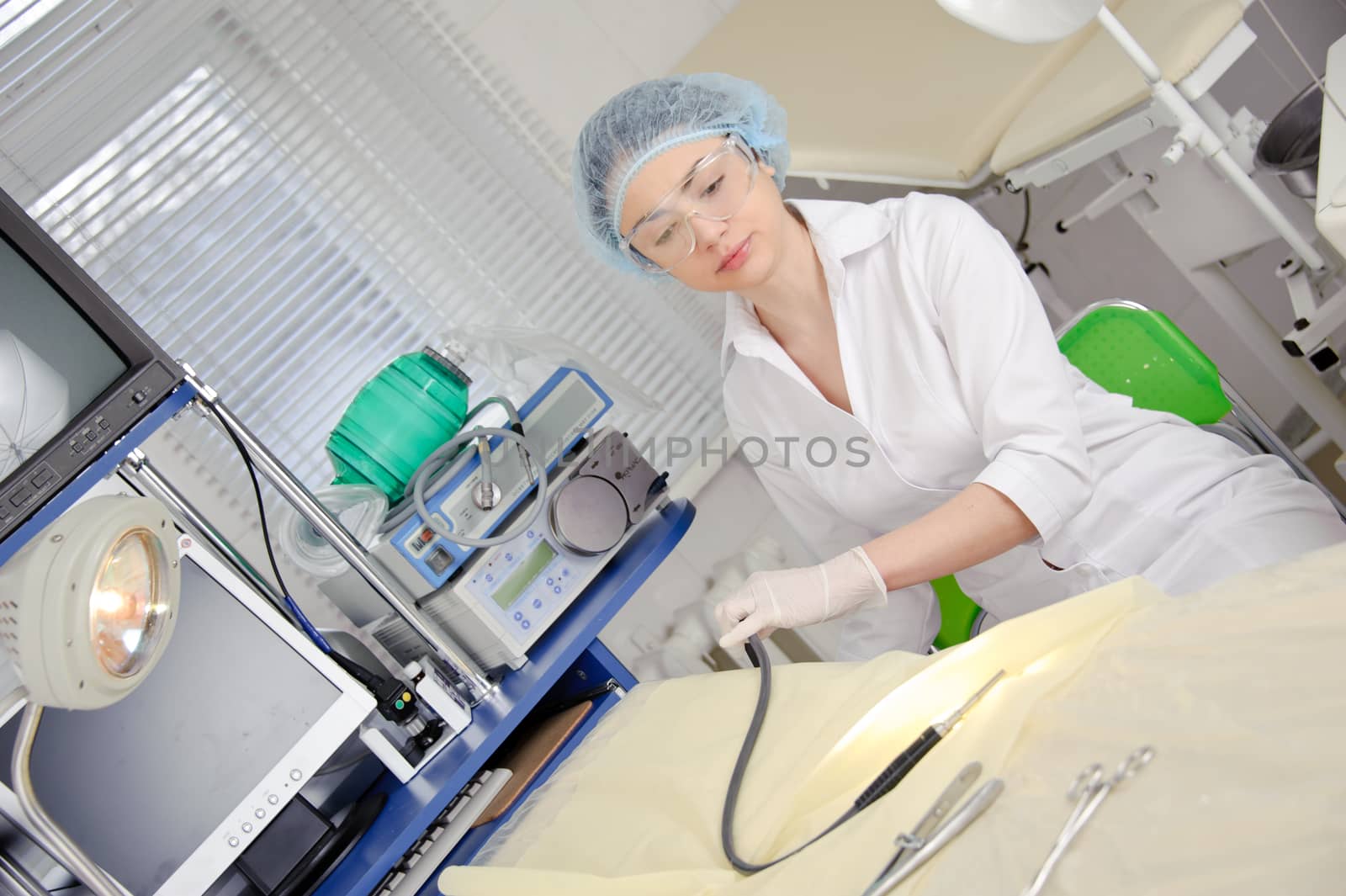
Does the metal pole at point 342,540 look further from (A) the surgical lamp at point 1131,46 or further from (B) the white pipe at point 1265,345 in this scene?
(B) the white pipe at point 1265,345

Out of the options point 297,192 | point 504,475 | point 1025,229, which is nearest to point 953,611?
point 504,475

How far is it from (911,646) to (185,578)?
1099 millimetres

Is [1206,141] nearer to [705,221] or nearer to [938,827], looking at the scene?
[705,221]

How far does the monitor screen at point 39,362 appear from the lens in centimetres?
101

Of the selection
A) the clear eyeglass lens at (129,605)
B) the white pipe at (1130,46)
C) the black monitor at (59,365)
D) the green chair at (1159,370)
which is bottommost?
the green chair at (1159,370)

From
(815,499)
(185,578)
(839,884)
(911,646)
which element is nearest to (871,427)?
(815,499)

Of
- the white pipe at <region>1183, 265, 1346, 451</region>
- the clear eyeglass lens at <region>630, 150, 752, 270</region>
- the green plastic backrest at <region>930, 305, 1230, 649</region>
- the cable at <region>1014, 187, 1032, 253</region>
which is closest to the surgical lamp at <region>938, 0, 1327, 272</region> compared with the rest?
the white pipe at <region>1183, 265, 1346, 451</region>

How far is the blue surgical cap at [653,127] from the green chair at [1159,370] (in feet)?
2.01

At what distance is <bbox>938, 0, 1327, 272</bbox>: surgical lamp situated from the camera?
116 centimetres

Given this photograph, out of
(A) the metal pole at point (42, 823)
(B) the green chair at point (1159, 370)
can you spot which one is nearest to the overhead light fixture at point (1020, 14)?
(B) the green chair at point (1159, 370)

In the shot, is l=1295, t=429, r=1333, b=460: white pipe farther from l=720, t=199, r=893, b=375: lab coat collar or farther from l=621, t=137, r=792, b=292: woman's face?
l=621, t=137, r=792, b=292: woman's face

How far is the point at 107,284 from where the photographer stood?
194 centimetres

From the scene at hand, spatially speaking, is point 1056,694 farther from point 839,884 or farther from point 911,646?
point 911,646

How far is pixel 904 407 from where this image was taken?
4.55 ft
